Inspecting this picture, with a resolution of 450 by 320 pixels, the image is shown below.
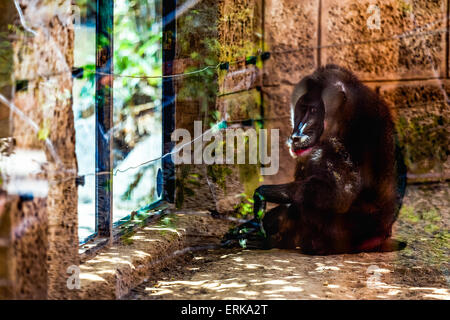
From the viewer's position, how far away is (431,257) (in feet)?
13.5

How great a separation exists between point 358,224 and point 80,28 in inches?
99.2

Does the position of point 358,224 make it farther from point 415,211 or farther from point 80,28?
point 80,28

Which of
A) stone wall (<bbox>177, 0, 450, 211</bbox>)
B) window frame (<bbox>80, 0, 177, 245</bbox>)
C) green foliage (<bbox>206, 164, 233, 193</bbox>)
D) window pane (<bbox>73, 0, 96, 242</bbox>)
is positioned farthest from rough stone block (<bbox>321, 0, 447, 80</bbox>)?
window pane (<bbox>73, 0, 96, 242</bbox>)

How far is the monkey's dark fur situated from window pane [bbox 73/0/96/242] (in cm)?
151

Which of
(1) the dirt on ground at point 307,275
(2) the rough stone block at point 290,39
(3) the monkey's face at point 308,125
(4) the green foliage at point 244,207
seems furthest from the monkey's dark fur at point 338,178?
(2) the rough stone block at point 290,39

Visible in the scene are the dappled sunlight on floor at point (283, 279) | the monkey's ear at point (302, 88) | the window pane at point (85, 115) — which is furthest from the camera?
the monkey's ear at point (302, 88)

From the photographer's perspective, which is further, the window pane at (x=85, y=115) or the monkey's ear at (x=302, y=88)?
the monkey's ear at (x=302, y=88)

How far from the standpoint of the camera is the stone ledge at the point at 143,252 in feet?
9.49

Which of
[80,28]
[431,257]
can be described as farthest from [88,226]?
[431,257]

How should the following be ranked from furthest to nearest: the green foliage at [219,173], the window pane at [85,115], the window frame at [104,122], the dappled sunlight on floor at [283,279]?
the green foliage at [219,173] < the window frame at [104,122] < the window pane at [85,115] < the dappled sunlight on floor at [283,279]

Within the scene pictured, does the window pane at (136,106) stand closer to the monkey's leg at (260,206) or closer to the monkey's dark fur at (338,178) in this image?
the monkey's leg at (260,206)

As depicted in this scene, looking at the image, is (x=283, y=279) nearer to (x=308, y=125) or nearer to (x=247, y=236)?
(x=247, y=236)

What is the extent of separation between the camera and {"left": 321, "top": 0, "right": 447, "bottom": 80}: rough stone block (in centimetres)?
551

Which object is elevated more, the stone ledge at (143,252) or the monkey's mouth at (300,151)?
the monkey's mouth at (300,151)
